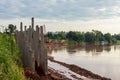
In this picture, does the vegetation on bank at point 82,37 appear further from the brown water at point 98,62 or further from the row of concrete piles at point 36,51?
the row of concrete piles at point 36,51

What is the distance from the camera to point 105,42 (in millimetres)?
138875

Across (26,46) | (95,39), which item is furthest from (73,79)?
(95,39)

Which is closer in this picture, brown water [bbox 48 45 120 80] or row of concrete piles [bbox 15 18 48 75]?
row of concrete piles [bbox 15 18 48 75]

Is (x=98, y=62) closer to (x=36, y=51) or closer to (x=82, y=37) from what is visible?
(x=36, y=51)

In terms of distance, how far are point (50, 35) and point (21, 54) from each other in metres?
98.7

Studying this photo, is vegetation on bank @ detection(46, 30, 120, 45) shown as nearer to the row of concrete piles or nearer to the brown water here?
the brown water

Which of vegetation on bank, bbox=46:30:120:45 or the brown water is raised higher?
vegetation on bank, bbox=46:30:120:45

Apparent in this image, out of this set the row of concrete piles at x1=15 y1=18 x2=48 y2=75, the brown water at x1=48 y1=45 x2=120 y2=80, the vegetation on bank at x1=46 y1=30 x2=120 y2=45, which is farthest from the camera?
the vegetation on bank at x1=46 y1=30 x2=120 y2=45

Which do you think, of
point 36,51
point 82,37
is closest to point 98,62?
point 36,51

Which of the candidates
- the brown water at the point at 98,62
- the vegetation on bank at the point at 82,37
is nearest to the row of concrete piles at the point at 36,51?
the brown water at the point at 98,62

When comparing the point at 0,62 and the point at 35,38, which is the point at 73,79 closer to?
the point at 35,38

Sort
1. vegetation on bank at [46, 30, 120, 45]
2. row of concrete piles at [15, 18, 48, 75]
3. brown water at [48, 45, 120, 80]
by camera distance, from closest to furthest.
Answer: row of concrete piles at [15, 18, 48, 75]
brown water at [48, 45, 120, 80]
vegetation on bank at [46, 30, 120, 45]

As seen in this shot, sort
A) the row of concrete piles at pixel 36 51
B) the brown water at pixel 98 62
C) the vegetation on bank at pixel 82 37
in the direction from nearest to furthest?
1. the row of concrete piles at pixel 36 51
2. the brown water at pixel 98 62
3. the vegetation on bank at pixel 82 37

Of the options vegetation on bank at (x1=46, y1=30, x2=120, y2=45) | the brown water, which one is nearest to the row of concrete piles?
the brown water
